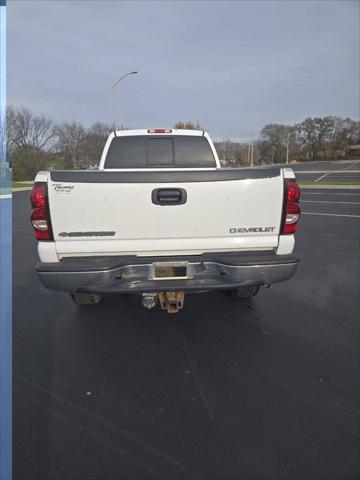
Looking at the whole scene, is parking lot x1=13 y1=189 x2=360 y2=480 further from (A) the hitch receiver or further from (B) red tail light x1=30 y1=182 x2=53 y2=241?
(B) red tail light x1=30 y1=182 x2=53 y2=241

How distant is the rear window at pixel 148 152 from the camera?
448cm

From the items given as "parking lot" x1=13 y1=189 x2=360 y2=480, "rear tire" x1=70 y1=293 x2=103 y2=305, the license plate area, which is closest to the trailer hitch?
the license plate area

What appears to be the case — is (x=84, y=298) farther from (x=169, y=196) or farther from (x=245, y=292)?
(x=245, y=292)

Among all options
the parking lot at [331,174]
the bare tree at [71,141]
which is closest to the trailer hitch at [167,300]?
the parking lot at [331,174]

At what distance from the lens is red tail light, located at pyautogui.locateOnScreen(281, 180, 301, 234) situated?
108 inches

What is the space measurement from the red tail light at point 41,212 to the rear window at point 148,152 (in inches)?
79.2

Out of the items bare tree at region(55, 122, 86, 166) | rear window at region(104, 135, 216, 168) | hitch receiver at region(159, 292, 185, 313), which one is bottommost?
hitch receiver at region(159, 292, 185, 313)

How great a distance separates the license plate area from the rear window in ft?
7.35

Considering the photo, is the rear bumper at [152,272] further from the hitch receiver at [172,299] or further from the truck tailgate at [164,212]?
the hitch receiver at [172,299]

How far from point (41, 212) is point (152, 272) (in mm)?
1076

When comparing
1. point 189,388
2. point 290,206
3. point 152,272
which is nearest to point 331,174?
point 290,206

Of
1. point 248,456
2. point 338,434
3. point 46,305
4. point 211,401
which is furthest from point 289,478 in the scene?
point 46,305

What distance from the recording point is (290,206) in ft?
9.07

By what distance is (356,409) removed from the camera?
230 centimetres
